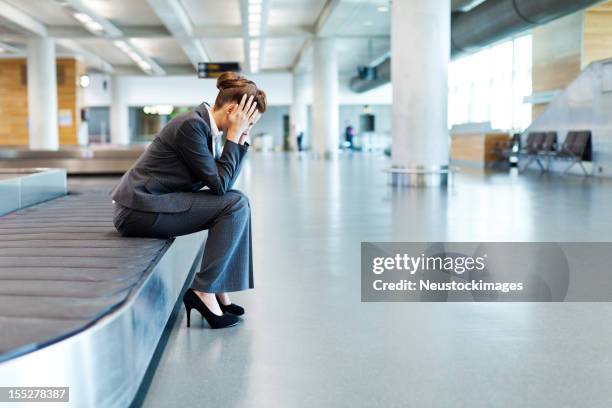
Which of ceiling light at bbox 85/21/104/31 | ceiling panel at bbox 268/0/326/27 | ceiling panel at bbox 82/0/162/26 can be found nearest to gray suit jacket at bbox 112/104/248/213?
ceiling panel at bbox 82/0/162/26

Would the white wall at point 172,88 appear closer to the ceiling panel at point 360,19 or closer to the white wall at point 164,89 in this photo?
the white wall at point 164,89

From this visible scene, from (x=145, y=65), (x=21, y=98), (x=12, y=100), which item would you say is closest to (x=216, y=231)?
(x=21, y=98)

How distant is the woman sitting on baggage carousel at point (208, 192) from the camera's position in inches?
136

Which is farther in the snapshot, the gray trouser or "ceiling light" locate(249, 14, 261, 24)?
"ceiling light" locate(249, 14, 261, 24)

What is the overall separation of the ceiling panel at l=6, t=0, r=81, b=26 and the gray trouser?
20744 millimetres

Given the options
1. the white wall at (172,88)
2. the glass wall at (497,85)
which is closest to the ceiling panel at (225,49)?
the white wall at (172,88)

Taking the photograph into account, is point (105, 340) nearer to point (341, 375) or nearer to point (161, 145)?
point (341, 375)

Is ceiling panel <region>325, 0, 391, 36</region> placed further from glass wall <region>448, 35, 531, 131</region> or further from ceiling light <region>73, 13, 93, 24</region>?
ceiling light <region>73, 13, 93, 24</region>

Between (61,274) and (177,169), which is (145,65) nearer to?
(177,169)

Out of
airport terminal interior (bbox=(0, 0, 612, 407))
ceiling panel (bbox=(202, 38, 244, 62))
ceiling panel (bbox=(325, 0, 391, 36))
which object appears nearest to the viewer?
airport terminal interior (bbox=(0, 0, 612, 407))

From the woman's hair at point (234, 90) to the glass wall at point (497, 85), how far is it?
22.5 m

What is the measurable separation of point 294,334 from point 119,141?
4413 centimetres

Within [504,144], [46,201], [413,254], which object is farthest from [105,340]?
[504,144]

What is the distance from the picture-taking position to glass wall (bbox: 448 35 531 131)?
88.5ft
